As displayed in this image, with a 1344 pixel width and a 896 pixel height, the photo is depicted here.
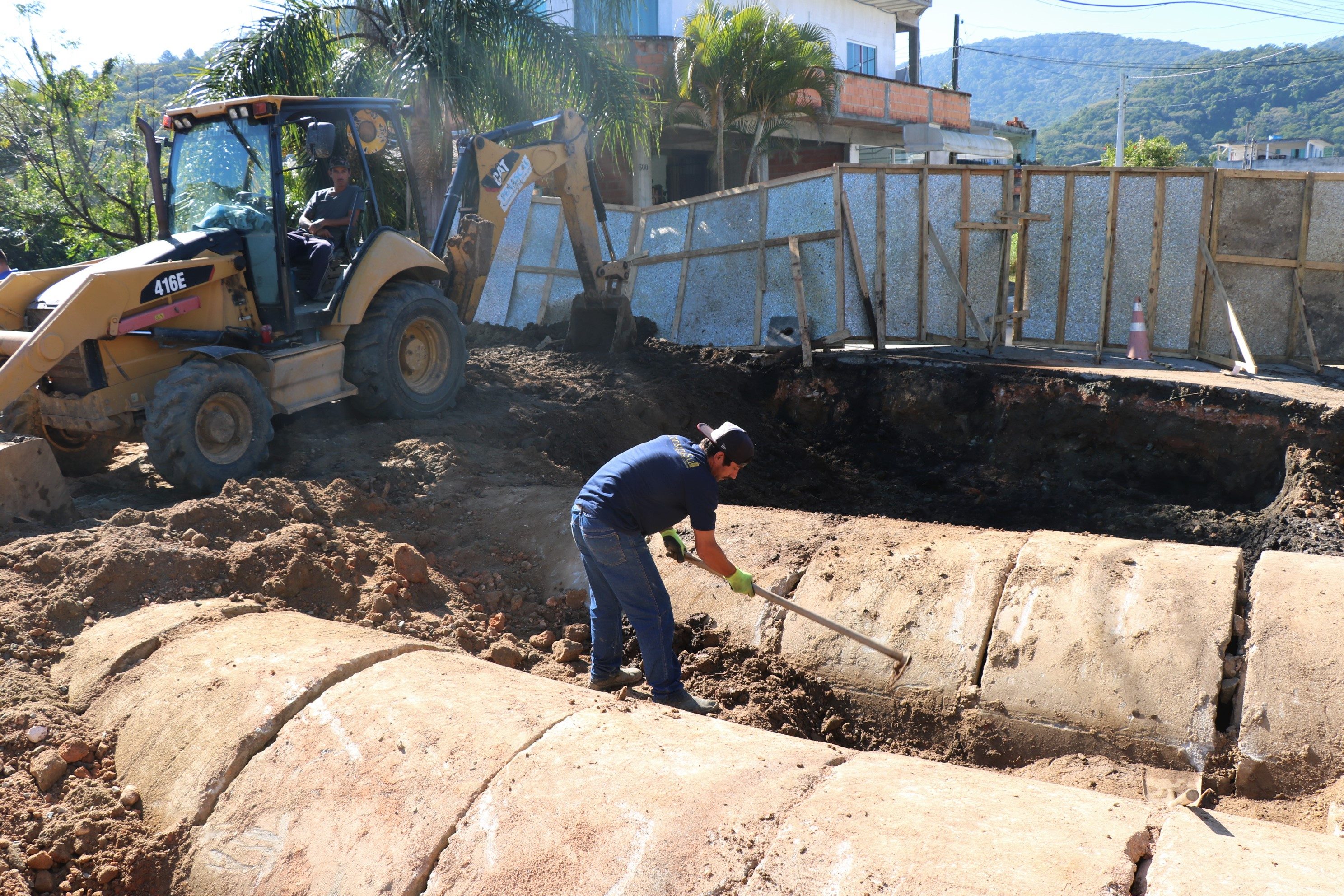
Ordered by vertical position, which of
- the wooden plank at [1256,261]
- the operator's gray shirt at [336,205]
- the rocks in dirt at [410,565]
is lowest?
the rocks in dirt at [410,565]

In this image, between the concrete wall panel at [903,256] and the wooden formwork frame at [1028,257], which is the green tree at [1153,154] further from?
the concrete wall panel at [903,256]

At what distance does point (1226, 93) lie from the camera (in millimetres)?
99375

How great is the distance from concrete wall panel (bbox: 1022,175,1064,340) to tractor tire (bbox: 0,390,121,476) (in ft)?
32.0

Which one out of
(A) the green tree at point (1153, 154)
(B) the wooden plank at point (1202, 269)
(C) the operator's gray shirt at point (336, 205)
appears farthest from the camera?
(A) the green tree at point (1153, 154)

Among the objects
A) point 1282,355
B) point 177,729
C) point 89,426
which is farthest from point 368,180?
Answer: point 1282,355

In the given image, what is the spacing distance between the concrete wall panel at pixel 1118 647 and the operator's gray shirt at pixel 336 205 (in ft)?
20.0

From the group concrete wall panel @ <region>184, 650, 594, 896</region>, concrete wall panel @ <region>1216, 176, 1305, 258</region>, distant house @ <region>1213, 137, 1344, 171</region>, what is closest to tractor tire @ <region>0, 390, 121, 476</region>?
concrete wall panel @ <region>184, 650, 594, 896</region>

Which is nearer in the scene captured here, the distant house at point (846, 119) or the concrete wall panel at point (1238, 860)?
the concrete wall panel at point (1238, 860)

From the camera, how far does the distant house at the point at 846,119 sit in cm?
2089

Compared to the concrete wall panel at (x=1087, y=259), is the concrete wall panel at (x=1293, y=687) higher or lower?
lower

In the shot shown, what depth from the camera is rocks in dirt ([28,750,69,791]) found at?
3.74m

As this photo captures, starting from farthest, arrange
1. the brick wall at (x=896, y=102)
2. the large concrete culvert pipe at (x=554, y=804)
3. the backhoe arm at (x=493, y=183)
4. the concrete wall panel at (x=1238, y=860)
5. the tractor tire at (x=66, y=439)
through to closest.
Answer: the brick wall at (x=896, y=102) < the backhoe arm at (x=493, y=183) < the tractor tire at (x=66, y=439) < the large concrete culvert pipe at (x=554, y=804) < the concrete wall panel at (x=1238, y=860)

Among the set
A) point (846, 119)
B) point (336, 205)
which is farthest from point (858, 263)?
point (846, 119)

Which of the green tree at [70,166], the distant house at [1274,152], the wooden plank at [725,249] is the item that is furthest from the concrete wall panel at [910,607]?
the distant house at [1274,152]
